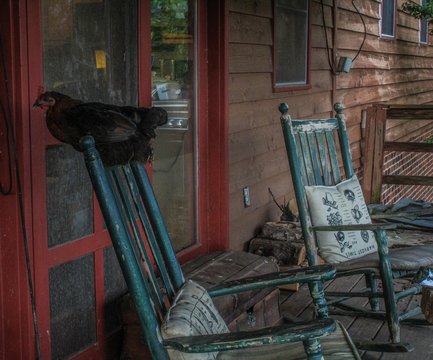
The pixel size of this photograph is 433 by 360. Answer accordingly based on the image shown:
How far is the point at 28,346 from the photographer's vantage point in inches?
95.7

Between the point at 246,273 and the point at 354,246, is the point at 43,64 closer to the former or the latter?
the point at 246,273

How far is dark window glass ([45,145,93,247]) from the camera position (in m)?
2.58

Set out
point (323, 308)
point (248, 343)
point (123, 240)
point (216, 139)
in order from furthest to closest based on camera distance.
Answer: point (216, 139), point (323, 308), point (123, 240), point (248, 343)

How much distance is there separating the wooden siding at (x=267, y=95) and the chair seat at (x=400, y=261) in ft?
2.98

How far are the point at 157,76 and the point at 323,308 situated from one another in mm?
1456

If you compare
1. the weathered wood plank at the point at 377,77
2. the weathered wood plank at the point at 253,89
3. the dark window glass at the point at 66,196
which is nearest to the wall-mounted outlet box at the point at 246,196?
A: the weathered wood plank at the point at 253,89

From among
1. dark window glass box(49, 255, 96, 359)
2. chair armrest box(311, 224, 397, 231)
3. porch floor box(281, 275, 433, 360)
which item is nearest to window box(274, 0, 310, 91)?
porch floor box(281, 275, 433, 360)

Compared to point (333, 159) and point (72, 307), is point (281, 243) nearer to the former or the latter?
point (333, 159)

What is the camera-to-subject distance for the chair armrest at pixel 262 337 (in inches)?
68.2

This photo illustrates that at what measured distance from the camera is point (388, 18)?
8.24 metres

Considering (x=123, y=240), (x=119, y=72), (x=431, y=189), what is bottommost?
(x=431, y=189)

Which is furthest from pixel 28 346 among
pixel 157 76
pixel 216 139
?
pixel 216 139

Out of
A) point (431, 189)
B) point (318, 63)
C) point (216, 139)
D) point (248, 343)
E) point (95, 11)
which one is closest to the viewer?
point (248, 343)

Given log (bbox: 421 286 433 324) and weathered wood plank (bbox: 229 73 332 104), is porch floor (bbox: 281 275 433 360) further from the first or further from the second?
weathered wood plank (bbox: 229 73 332 104)
